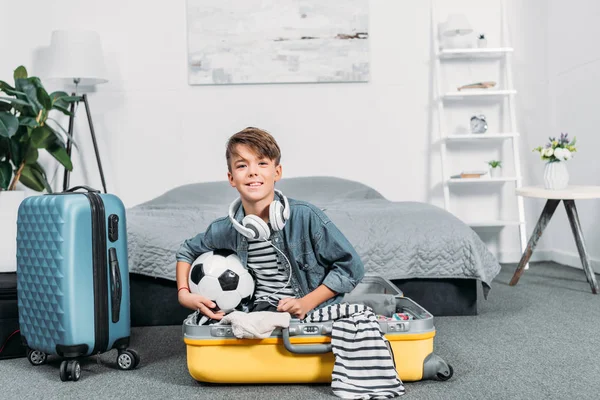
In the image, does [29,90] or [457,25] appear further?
[457,25]

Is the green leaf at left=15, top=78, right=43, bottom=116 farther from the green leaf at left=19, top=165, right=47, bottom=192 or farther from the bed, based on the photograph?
the bed

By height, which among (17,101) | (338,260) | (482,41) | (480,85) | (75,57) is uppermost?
(482,41)

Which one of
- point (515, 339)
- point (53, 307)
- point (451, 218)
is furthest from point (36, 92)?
point (515, 339)

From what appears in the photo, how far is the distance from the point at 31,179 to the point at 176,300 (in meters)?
1.70

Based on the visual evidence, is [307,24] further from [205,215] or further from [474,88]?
[205,215]

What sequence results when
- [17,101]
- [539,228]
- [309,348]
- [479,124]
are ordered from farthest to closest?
[479,124], [539,228], [17,101], [309,348]

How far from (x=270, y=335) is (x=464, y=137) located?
2692 mm

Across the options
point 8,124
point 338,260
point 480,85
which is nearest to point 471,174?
point 480,85

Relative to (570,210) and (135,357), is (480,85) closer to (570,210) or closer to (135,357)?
(570,210)

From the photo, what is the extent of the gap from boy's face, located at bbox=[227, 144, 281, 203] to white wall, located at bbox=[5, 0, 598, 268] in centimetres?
245

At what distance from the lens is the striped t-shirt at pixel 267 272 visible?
5.84ft

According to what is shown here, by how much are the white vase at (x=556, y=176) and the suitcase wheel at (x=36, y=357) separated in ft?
8.05

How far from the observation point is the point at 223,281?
1.72 meters

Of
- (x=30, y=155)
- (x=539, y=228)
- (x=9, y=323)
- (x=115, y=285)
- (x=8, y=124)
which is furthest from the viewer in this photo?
(x=30, y=155)
